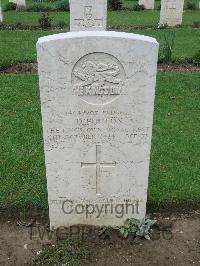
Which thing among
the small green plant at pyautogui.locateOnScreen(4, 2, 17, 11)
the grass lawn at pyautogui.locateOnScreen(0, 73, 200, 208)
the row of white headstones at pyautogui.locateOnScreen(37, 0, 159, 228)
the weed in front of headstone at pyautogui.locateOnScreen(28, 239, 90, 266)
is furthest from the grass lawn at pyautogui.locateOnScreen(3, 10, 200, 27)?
the weed in front of headstone at pyautogui.locateOnScreen(28, 239, 90, 266)

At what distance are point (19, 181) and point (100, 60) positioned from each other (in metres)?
2.34

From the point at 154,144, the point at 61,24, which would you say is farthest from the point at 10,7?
the point at 154,144

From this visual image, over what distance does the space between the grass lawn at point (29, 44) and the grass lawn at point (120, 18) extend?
78.2 inches

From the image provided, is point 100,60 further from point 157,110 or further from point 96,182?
point 157,110

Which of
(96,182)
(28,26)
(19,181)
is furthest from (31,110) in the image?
(28,26)

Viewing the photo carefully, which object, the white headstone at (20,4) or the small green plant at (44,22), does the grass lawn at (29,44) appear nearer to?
the small green plant at (44,22)

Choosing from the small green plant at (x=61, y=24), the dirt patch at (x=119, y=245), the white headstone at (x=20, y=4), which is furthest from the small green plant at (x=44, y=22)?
the dirt patch at (x=119, y=245)

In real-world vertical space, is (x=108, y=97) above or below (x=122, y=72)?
below

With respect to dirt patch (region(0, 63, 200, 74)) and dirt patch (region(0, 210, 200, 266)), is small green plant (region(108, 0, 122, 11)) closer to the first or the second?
dirt patch (region(0, 63, 200, 74))

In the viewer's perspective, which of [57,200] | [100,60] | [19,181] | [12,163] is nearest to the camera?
[100,60]

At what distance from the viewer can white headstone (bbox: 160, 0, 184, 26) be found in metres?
15.8

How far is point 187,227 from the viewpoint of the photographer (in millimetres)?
4520

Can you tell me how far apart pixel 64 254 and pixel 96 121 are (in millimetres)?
A: 1336

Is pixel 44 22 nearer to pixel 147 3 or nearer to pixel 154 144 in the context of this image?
pixel 147 3
